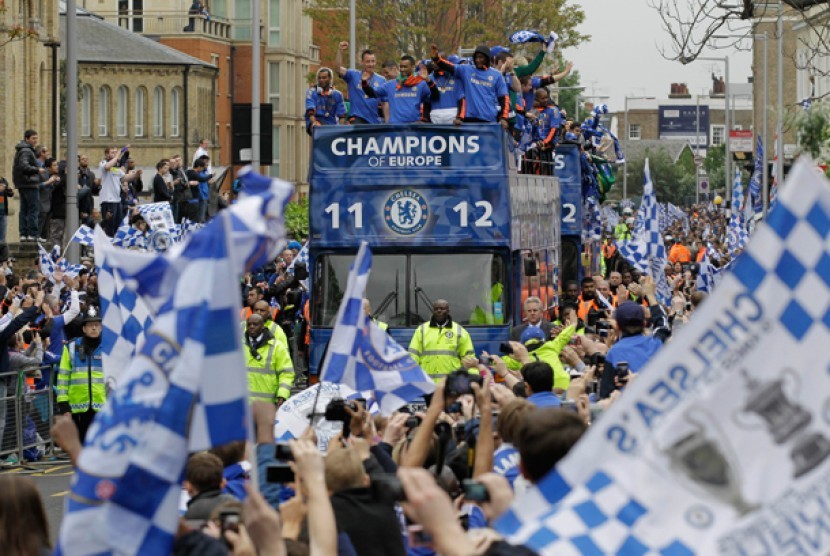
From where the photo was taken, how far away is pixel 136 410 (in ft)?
19.9

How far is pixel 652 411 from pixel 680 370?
0.13 m

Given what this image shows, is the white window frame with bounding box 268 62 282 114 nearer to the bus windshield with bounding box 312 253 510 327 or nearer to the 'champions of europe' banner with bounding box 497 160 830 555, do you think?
the bus windshield with bounding box 312 253 510 327

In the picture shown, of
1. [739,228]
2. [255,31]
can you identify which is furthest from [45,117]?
[739,228]

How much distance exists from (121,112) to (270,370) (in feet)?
207

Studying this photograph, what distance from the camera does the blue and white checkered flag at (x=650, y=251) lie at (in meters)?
23.8

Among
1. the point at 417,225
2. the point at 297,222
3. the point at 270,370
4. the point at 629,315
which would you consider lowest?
the point at 270,370

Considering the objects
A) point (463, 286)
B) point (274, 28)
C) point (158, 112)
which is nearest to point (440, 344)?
point (463, 286)

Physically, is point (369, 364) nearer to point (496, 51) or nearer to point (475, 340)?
point (475, 340)

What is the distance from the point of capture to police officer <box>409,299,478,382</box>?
18.3 metres

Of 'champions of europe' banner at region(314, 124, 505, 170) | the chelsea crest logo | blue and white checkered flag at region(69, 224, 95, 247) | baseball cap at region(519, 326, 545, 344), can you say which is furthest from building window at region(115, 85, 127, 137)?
baseball cap at region(519, 326, 545, 344)

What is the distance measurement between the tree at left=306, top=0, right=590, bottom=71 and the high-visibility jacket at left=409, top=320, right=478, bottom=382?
33.9 metres

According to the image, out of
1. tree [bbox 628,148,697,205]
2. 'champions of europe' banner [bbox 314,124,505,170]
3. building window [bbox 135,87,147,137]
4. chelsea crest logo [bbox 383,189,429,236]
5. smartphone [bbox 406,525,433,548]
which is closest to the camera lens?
smartphone [bbox 406,525,433,548]

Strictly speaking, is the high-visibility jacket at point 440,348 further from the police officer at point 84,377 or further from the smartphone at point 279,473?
the smartphone at point 279,473

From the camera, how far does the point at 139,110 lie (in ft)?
264
